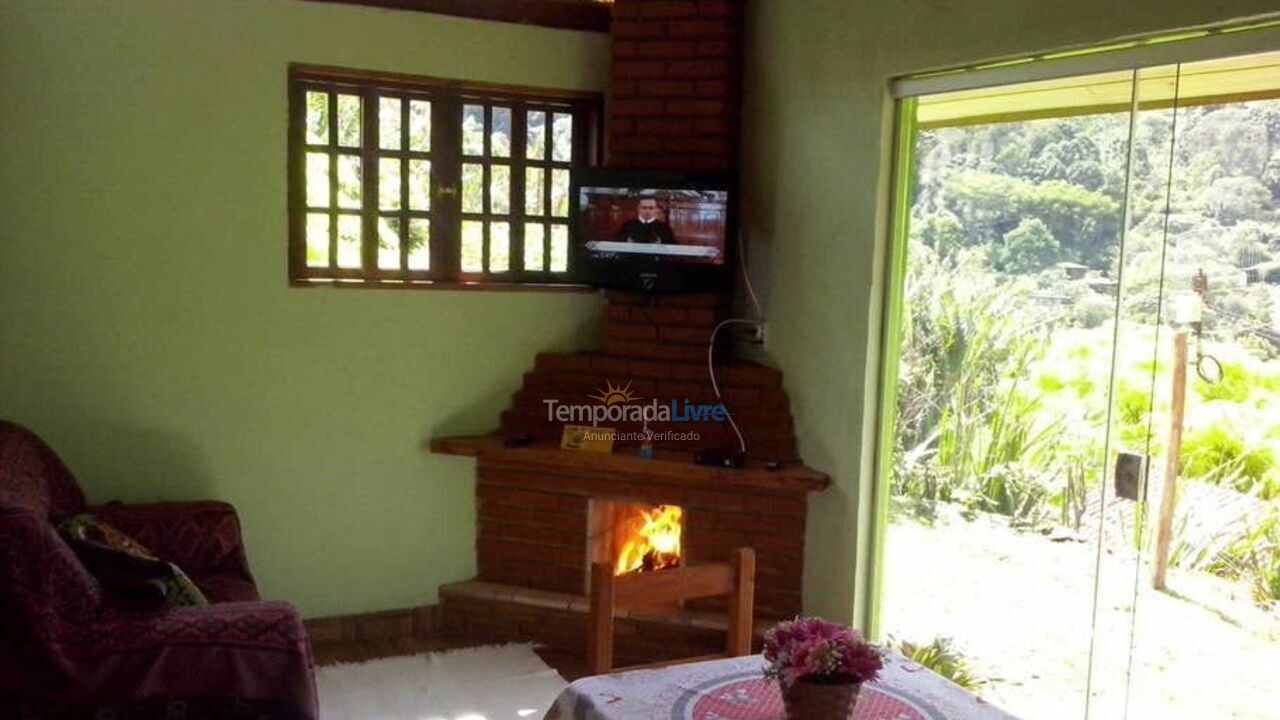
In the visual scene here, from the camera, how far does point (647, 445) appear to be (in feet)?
13.4

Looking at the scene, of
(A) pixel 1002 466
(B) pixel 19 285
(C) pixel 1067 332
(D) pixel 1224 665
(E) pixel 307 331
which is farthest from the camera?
(E) pixel 307 331

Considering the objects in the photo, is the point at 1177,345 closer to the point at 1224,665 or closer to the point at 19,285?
the point at 1224,665

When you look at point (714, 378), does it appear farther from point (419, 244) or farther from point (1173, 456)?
point (1173, 456)

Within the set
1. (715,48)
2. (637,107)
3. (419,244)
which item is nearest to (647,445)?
(419,244)

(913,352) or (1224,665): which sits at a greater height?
(913,352)

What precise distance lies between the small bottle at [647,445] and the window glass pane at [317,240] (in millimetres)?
1390

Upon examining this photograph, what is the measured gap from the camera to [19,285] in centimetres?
362

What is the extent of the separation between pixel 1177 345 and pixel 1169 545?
0.53 meters

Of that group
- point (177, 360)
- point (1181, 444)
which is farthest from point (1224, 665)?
point (177, 360)

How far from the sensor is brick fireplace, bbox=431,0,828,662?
399cm

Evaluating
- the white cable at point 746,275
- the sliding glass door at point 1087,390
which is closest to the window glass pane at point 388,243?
the white cable at point 746,275

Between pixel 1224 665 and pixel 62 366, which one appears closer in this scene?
pixel 1224 665

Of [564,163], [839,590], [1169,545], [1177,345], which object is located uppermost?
[564,163]

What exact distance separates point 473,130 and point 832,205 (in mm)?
1478
